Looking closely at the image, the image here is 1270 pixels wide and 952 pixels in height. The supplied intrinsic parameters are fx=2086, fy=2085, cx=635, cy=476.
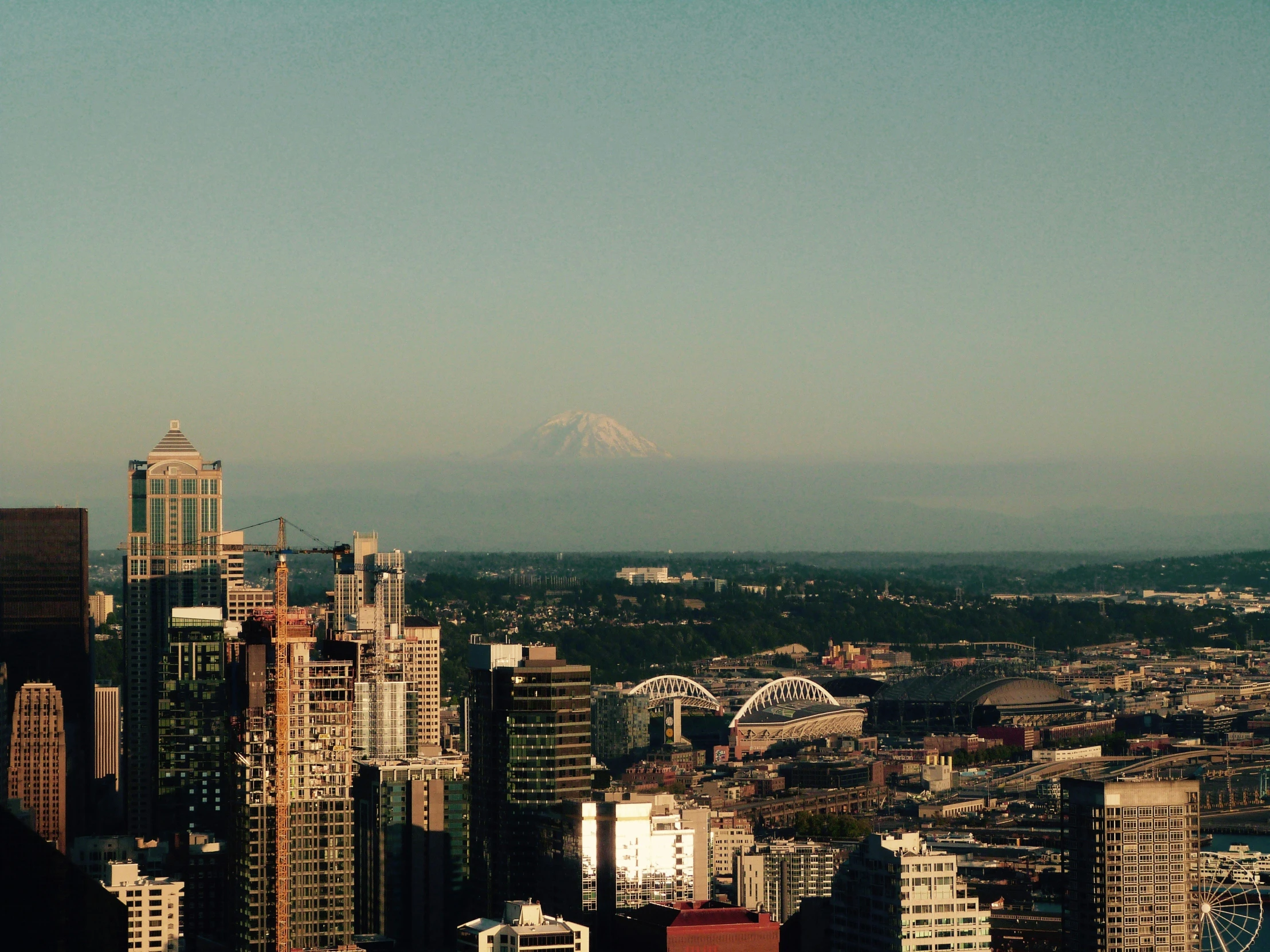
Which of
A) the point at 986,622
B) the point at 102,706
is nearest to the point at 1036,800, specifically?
the point at 102,706

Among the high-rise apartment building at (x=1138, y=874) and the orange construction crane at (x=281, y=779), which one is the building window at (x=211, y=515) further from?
the high-rise apartment building at (x=1138, y=874)

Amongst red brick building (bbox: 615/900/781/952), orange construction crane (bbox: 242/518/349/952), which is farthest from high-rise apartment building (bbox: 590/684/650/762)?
red brick building (bbox: 615/900/781/952)

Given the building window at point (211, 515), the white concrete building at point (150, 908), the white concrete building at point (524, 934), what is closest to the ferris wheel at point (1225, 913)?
the white concrete building at point (524, 934)

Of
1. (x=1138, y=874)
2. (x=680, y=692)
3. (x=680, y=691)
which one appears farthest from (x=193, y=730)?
(x=680, y=691)

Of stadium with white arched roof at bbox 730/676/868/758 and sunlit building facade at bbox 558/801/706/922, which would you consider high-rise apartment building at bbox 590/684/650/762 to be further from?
sunlit building facade at bbox 558/801/706/922

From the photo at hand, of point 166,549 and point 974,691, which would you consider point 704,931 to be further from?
point 974,691

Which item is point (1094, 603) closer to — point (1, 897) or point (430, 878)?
point (430, 878)

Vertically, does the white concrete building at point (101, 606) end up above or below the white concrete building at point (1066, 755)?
above
